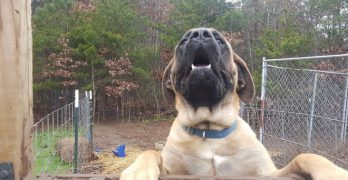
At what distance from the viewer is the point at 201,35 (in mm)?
2730

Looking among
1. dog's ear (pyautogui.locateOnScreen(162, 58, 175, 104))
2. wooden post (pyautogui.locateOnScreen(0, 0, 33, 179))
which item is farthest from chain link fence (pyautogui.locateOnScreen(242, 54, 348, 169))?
wooden post (pyautogui.locateOnScreen(0, 0, 33, 179))

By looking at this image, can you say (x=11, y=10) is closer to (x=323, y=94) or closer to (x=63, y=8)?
(x=323, y=94)

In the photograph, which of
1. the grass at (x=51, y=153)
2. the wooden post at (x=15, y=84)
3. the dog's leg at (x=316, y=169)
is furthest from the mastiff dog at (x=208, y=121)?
the grass at (x=51, y=153)

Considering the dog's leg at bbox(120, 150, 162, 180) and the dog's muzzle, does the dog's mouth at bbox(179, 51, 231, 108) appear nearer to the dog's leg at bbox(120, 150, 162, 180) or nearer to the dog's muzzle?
the dog's muzzle

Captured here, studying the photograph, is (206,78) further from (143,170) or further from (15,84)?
(15,84)

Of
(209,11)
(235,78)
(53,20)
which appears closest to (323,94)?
(235,78)

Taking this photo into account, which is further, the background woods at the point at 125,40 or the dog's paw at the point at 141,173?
the background woods at the point at 125,40

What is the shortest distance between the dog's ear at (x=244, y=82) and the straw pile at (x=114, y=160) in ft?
15.8

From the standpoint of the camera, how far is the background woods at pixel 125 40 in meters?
14.4

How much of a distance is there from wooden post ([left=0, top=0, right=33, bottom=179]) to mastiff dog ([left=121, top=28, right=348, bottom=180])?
48.0 inches

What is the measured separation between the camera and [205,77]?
274cm

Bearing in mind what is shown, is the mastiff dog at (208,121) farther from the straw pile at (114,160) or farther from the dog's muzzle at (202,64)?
the straw pile at (114,160)

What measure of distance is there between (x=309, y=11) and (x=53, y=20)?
27.9 ft

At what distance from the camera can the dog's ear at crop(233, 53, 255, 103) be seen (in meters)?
3.19
